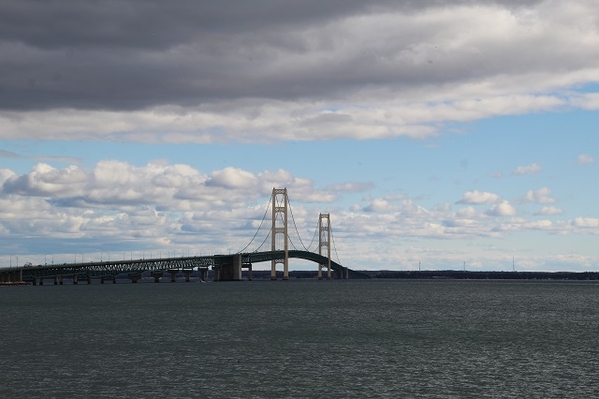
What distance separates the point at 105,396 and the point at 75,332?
31518 mm

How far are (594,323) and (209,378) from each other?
51765 mm

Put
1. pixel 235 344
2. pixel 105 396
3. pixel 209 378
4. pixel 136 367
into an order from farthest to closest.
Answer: pixel 235 344, pixel 136 367, pixel 209 378, pixel 105 396

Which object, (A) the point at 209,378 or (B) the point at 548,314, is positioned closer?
(A) the point at 209,378

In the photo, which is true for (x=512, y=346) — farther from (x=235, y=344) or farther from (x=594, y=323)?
(x=594, y=323)

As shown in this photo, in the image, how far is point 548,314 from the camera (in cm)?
10131

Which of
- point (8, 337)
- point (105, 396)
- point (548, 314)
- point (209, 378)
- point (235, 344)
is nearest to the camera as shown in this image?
point (105, 396)

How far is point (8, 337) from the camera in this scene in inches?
2589

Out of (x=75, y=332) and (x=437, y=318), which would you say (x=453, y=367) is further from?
(x=437, y=318)

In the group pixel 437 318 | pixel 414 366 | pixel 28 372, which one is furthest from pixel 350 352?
pixel 437 318

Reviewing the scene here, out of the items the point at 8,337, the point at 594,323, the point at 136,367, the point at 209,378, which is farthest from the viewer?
the point at 594,323

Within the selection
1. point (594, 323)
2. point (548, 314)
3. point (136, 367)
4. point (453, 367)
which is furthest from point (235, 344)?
point (548, 314)

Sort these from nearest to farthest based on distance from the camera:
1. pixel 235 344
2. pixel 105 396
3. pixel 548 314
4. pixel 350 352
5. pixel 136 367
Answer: pixel 105 396 → pixel 136 367 → pixel 350 352 → pixel 235 344 → pixel 548 314

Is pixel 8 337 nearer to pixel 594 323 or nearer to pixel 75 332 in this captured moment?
pixel 75 332

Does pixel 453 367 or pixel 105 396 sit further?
pixel 453 367
